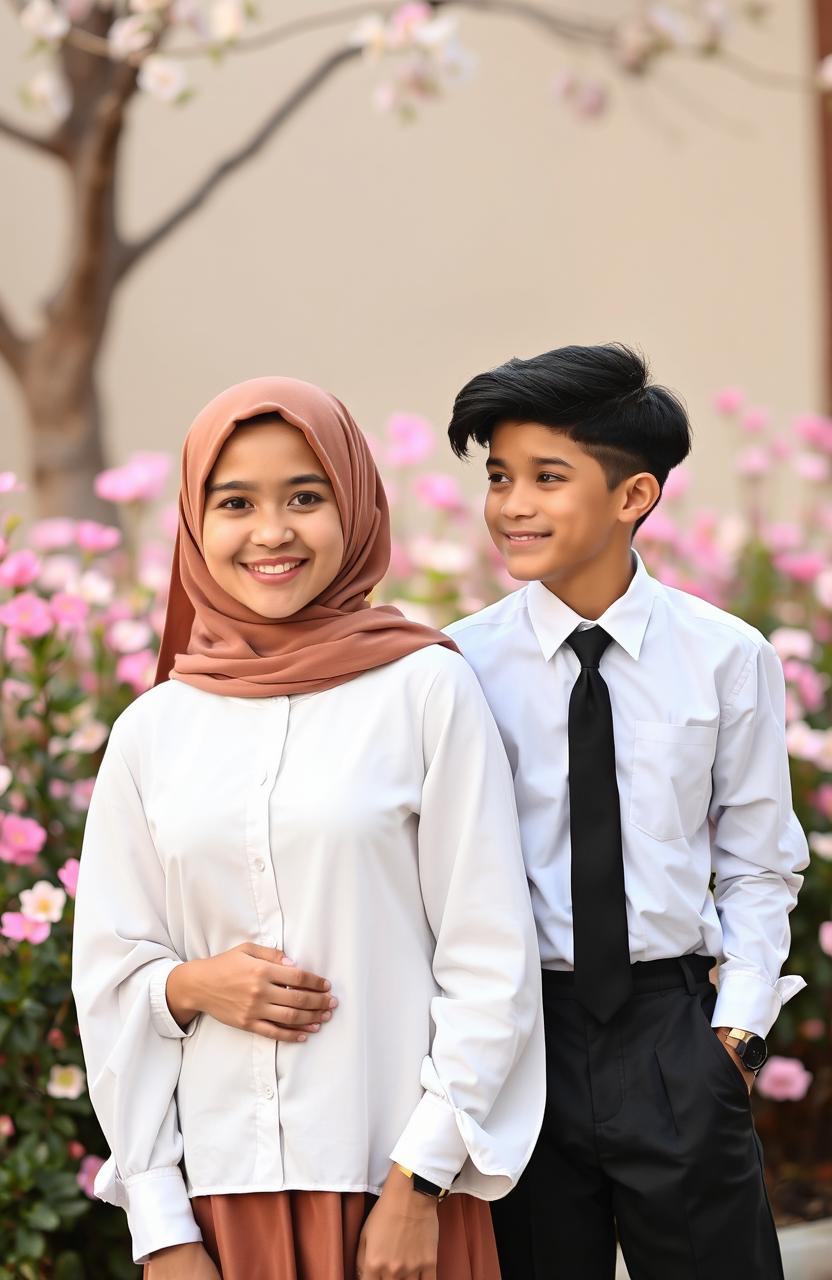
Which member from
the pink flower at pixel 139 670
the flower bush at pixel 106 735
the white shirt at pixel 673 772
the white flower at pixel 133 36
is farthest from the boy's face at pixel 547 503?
the white flower at pixel 133 36

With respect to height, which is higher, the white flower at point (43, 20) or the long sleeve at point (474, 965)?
the white flower at point (43, 20)

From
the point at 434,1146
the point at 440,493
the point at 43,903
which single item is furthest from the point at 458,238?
the point at 434,1146

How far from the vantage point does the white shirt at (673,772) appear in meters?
2.01

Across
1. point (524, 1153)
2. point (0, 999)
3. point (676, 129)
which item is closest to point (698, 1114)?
point (524, 1153)

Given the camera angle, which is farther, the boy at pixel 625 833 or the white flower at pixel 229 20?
the white flower at pixel 229 20

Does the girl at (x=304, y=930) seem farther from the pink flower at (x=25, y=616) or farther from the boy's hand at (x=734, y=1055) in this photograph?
the pink flower at (x=25, y=616)

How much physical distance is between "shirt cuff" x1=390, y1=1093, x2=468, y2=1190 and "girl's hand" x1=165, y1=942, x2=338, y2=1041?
0.53 feet

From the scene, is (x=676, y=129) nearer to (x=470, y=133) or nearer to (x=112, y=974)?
(x=470, y=133)

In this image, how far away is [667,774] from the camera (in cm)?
201

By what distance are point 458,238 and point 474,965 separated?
175 inches

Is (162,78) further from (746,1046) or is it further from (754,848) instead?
(746,1046)

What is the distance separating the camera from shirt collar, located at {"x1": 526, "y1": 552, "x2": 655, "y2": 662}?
2061 millimetres

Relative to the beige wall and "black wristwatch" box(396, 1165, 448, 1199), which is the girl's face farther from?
the beige wall

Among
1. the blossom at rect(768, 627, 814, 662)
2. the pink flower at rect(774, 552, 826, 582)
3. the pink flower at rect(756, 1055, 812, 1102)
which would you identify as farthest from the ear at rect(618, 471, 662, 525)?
the pink flower at rect(774, 552, 826, 582)
